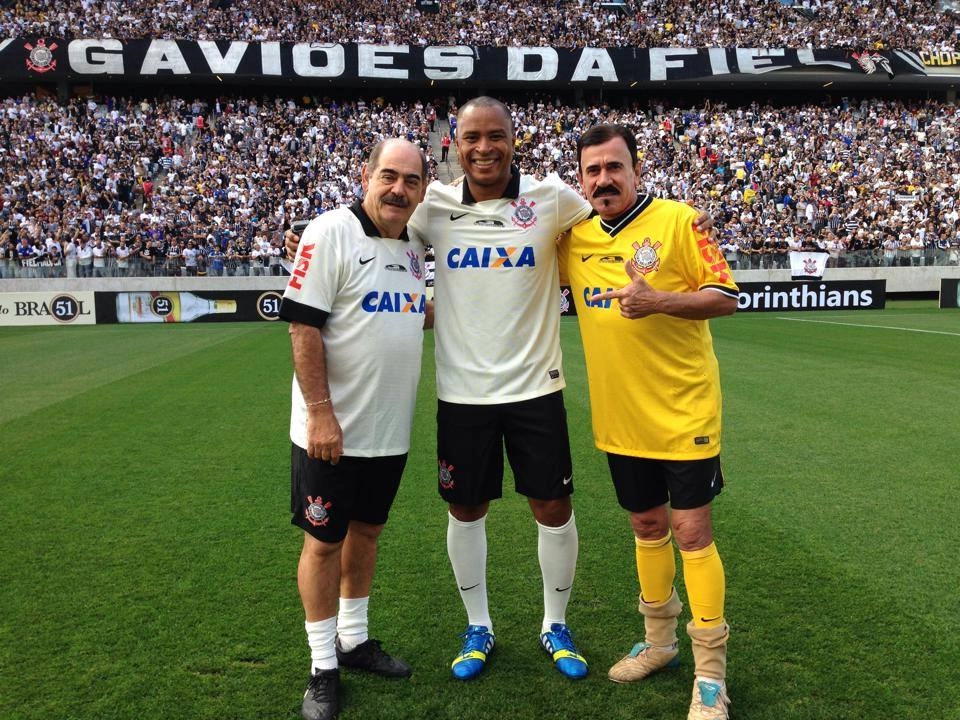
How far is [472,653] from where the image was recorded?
3.31 metres

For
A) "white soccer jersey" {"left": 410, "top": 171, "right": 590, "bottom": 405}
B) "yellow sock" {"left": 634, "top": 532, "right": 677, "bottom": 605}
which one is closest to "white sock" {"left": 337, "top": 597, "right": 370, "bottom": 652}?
"white soccer jersey" {"left": 410, "top": 171, "right": 590, "bottom": 405}

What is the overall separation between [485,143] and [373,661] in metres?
2.25

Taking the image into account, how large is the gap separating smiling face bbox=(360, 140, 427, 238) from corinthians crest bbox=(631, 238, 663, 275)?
3.07ft

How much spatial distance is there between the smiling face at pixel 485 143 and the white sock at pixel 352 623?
1.92 metres

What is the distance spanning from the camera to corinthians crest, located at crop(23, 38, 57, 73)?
34.1m

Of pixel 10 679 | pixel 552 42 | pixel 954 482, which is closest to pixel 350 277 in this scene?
pixel 10 679

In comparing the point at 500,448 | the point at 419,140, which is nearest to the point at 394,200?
the point at 500,448

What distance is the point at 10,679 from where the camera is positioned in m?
3.19

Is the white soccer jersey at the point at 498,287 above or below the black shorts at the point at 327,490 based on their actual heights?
above

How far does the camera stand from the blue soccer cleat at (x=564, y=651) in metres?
3.20

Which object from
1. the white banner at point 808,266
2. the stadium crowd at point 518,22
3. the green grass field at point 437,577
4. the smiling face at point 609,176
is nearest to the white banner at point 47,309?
the green grass field at point 437,577

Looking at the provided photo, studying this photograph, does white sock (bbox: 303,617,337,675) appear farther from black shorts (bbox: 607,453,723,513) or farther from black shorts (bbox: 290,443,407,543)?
black shorts (bbox: 607,453,723,513)

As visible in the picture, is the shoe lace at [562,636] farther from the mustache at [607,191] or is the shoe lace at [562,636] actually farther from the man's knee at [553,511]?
the mustache at [607,191]

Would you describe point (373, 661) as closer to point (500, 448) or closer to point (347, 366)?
point (500, 448)
